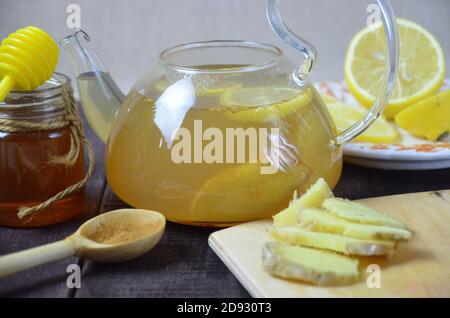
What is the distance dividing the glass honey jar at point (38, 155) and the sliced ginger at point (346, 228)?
391mm

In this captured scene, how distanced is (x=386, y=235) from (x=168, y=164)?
347 mm

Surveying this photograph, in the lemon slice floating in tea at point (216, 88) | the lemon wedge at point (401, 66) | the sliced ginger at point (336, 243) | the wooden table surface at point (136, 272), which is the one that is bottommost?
the wooden table surface at point (136, 272)

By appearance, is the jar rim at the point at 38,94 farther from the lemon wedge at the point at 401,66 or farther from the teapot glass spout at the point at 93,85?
the lemon wedge at the point at 401,66

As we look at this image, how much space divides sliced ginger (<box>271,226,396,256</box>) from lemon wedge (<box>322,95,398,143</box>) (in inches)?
19.5

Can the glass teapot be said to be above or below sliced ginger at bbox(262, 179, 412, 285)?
above

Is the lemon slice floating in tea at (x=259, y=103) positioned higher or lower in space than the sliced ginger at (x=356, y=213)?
higher

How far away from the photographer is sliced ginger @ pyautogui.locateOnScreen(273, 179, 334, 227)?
113cm

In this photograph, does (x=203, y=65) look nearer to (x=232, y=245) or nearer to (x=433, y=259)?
(x=232, y=245)

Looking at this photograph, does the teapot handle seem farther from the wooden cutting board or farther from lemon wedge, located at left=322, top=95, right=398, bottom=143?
lemon wedge, located at left=322, top=95, right=398, bottom=143

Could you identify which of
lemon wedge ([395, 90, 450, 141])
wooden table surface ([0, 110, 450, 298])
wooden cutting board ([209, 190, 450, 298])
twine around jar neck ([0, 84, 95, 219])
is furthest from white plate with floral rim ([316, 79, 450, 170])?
twine around jar neck ([0, 84, 95, 219])

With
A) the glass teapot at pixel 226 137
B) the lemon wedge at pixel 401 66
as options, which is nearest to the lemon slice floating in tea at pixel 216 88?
the glass teapot at pixel 226 137

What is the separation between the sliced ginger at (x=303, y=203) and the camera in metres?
1.13

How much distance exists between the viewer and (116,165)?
1.25m

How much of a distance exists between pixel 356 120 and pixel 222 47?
40 cm
